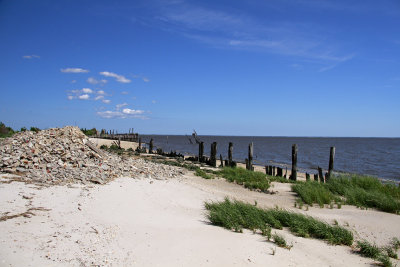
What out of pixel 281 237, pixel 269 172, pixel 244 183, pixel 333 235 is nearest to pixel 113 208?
pixel 281 237

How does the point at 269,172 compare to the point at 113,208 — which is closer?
the point at 113,208

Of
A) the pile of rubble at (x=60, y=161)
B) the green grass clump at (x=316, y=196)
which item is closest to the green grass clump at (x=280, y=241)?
the green grass clump at (x=316, y=196)

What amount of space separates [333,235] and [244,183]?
7708 millimetres

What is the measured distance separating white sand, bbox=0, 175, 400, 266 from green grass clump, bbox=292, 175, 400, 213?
67cm

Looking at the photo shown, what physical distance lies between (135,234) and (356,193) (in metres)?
8.41

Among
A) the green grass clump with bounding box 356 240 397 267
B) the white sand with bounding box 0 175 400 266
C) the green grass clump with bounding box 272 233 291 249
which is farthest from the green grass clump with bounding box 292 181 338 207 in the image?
the green grass clump with bounding box 272 233 291 249

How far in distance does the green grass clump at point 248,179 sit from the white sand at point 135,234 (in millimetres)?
3862

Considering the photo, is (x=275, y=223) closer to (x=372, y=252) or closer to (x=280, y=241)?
(x=280, y=241)

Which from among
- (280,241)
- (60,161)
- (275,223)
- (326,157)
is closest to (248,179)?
(275,223)

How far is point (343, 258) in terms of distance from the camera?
587 centimetres

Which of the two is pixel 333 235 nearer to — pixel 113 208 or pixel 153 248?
pixel 153 248

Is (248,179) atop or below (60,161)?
below

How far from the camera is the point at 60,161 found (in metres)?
11.7

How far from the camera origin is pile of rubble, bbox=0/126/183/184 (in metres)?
10.5
